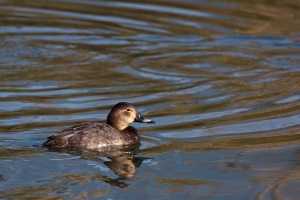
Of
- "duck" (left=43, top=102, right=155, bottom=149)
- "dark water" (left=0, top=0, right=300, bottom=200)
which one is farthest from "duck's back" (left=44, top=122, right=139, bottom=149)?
"dark water" (left=0, top=0, right=300, bottom=200)

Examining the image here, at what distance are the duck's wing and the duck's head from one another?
0.29 m

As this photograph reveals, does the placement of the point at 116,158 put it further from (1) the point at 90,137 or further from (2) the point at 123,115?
(2) the point at 123,115

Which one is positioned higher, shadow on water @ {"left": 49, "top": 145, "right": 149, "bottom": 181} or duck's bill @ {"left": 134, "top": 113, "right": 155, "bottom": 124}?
duck's bill @ {"left": 134, "top": 113, "right": 155, "bottom": 124}

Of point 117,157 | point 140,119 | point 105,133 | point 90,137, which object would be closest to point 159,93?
point 140,119

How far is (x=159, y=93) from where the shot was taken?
45.2ft

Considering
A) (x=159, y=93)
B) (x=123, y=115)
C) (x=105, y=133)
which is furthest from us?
(x=159, y=93)

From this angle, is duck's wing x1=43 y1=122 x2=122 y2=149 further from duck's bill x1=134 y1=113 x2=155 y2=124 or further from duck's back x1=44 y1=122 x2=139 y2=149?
duck's bill x1=134 y1=113 x2=155 y2=124

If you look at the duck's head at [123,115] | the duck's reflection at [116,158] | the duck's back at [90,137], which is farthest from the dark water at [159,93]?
the duck's head at [123,115]

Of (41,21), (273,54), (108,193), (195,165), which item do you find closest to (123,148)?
(195,165)

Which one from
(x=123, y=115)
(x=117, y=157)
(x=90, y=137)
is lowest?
(x=117, y=157)

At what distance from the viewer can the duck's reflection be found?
376 inches

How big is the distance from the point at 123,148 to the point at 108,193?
2.17 meters

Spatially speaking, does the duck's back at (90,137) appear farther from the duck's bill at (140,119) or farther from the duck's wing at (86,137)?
the duck's bill at (140,119)

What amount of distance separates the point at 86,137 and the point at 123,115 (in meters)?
0.78
